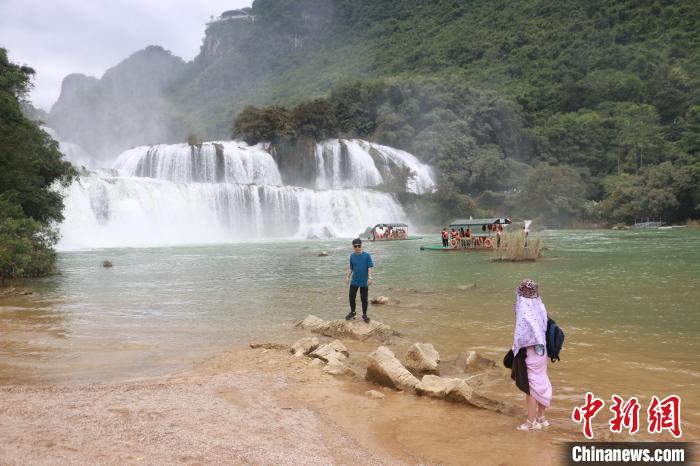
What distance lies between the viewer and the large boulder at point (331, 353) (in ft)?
20.2

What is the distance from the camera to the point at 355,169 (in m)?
55.4

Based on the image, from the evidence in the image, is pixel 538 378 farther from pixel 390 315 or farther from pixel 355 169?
pixel 355 169

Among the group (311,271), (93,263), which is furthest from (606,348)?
(93,263)

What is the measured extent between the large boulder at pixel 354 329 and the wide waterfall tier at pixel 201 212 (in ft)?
88.6

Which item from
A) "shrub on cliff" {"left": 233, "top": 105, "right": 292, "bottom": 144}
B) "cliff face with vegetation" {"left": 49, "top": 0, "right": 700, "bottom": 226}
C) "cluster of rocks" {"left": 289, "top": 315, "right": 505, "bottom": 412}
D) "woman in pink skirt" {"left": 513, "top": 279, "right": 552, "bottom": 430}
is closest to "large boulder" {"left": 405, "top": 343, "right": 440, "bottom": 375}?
"cluster of rocks" {"left": 289, "top": 315, "right": 505, "bottom": 412}

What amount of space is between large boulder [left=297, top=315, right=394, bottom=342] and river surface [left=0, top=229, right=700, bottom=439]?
0.37m

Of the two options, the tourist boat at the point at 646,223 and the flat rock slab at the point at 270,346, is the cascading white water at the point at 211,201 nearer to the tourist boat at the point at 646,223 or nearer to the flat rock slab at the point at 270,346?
the tourist boat at the point at 646,223

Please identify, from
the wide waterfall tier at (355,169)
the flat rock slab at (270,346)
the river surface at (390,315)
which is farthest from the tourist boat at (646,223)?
the flat rock slab at (270,346)

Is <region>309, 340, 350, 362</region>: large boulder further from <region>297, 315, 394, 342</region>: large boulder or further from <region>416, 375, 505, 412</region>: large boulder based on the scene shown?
<region>416, 375, 505, 412</region>: large boulder

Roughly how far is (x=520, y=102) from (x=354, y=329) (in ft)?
243

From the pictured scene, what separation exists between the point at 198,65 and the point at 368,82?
86.8 meters

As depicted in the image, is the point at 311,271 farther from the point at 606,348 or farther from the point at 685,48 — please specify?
the point at 685,48

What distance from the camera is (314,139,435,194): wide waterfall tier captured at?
55281mm

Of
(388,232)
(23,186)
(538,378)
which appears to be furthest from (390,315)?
(388,232)
